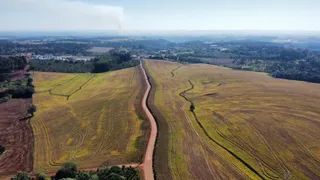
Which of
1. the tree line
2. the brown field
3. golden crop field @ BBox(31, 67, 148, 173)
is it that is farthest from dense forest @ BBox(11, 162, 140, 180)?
the tree line

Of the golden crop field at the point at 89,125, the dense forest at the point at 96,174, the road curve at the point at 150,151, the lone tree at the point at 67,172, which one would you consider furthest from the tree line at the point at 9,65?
the lone tree at the point at 67,172

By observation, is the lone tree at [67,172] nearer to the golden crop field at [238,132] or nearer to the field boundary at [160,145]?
the field boundary at [160,145]

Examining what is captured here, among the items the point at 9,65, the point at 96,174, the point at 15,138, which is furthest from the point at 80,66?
the point at 96,174

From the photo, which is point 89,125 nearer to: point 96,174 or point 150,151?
point 150,151

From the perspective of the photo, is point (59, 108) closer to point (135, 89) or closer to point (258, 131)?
point (135, 89)

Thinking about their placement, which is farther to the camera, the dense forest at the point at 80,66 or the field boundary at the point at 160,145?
the dense forest at the point at 80,66
